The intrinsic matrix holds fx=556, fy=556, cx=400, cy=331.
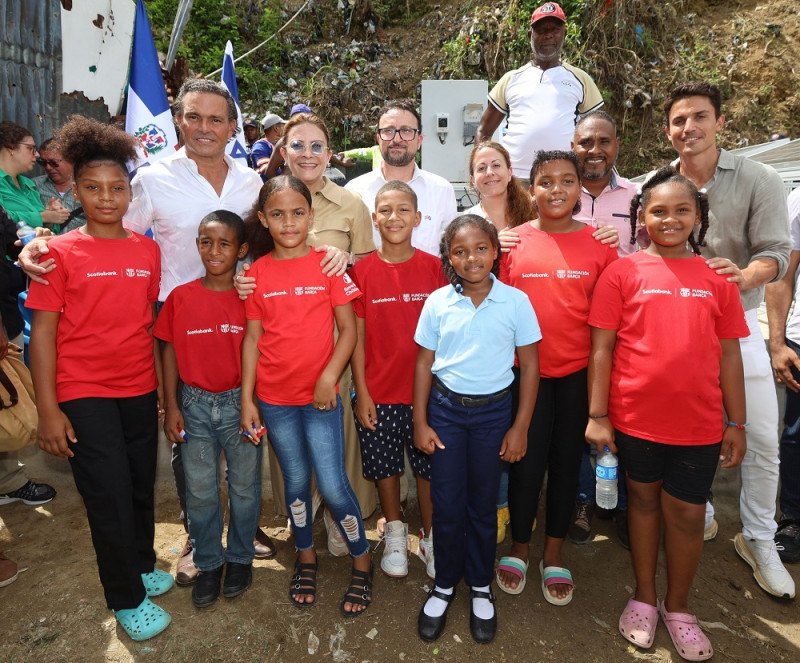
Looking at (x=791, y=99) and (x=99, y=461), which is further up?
(x=791, y=99)

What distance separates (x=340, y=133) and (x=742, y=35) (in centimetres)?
802

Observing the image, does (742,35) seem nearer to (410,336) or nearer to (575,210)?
(575,210)

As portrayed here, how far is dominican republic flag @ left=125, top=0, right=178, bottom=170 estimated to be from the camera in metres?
5.00

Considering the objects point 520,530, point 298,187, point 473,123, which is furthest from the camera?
point 473,123

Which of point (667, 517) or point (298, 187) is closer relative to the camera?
point (667, 517)

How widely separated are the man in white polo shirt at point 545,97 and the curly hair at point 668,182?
1179 mm

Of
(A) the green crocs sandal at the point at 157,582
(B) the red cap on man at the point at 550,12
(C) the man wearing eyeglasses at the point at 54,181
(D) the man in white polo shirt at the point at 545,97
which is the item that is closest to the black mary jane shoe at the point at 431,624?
(A) the green crocs sandal at the point at 157,582

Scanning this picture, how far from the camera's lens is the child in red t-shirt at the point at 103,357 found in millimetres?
2193

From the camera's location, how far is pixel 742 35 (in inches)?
422

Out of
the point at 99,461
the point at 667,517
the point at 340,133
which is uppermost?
the point at 340,133

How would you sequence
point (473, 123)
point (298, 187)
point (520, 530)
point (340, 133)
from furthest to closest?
point (340, 133) → point (473, 123) → point (520, 530) → point (298, 187)

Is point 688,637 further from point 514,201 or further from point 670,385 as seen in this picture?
point 514,201

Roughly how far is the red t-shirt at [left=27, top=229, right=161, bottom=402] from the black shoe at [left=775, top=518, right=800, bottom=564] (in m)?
3.25

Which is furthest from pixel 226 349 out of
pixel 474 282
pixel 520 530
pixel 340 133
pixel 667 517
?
pixel 340 133
